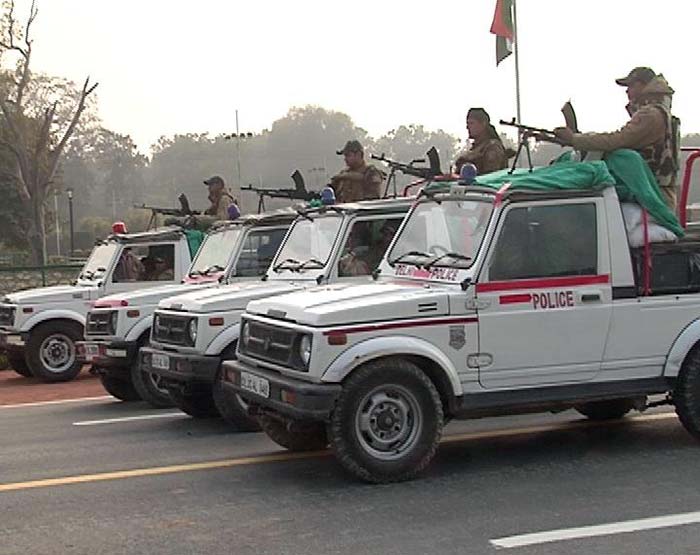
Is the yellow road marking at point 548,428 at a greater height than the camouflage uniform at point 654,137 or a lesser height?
lesser

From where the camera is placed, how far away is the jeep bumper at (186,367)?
329 inches

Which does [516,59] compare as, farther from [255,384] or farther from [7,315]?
[255,384]

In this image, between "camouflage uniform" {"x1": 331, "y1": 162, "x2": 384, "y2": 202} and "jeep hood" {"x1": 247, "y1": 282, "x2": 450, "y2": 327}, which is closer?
"jeep hood" {"x1": 247, "y1": 282, "x2": 450, "y2": 327}

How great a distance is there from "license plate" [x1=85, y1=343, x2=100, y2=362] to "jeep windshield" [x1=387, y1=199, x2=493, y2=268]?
14.1 ft

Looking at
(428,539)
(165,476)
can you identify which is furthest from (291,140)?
(428,539)

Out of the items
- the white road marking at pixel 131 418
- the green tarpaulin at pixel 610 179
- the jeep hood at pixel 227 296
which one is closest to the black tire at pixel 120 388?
the white road marking at pixel 131 418

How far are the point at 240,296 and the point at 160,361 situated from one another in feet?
3.12

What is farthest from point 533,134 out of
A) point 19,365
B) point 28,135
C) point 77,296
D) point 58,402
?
point 28,135

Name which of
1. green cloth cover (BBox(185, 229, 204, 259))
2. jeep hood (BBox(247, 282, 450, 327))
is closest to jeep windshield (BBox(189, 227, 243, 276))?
green cloth cover (BBox(185, 229, 204, 259))

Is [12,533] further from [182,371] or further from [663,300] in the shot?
[663,300]

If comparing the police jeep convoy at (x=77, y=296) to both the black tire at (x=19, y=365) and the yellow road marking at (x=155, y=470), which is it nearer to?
the black tire at (x=19, y=365)

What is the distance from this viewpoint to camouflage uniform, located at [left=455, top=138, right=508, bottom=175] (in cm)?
1066

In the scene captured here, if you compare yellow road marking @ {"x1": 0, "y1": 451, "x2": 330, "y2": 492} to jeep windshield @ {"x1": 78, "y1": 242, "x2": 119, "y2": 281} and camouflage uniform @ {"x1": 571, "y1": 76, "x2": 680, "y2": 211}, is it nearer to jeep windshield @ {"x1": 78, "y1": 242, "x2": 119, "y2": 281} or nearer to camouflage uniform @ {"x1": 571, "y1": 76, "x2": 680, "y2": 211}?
camouflage uniform @ {"x1": 571, "y1": 76, "x2": 680, "y2": 211}

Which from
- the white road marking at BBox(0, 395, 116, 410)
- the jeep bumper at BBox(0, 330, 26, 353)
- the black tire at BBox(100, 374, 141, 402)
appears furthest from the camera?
the jeep bumper at BBox(0, 330, 26, 353)
